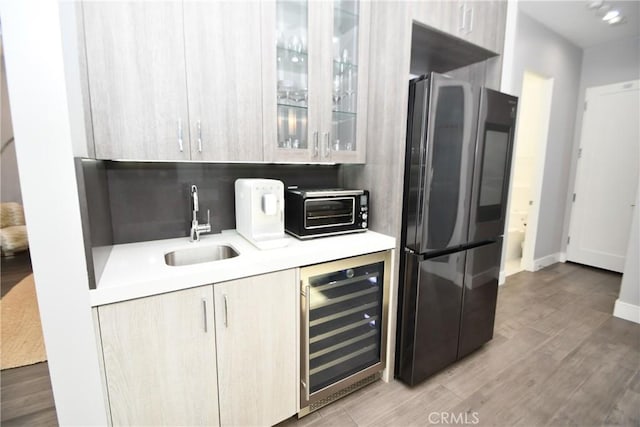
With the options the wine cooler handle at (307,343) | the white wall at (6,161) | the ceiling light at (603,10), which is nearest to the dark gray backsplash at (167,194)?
the wine cooler handle at (307,343)

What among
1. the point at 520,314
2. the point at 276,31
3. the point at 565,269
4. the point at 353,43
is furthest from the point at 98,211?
the point at 565,269

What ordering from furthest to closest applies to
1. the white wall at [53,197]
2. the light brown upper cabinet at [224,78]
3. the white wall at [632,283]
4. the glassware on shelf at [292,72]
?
the white wall at [632,283] < the glassware on shelf at [292,72] < the light brown upper cabinet at [224,78] < the white wall at [53,197]

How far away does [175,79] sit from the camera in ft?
4.30

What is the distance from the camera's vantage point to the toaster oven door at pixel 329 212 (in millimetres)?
1683

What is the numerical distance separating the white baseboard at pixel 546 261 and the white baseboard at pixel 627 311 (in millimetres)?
1163

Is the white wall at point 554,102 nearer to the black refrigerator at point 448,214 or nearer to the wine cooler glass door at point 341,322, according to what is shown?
the black refrigerator at point 448,214

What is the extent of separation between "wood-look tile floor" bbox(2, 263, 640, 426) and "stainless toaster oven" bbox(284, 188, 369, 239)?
106cm

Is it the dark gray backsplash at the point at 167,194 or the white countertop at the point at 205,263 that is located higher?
the dark gray backsplash at the point at 167,194

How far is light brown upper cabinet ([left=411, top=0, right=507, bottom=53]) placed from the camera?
1650mm

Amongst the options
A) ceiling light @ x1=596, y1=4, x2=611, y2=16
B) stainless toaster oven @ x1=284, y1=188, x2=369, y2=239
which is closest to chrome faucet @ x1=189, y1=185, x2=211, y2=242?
stainless toaster oven @ x1=284, y1=188, x2=369, y2=239

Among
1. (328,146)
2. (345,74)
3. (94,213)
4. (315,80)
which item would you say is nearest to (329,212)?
(328,146)

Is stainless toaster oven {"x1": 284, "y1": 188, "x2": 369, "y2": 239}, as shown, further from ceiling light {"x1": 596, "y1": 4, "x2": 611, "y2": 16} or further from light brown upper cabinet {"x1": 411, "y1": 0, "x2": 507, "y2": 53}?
ceiling light {"x1": 596, "y1": 4, "x2": 611, "y2": 16}

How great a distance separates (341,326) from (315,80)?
57.3 inches

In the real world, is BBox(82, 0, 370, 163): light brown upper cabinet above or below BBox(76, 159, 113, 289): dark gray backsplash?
above
